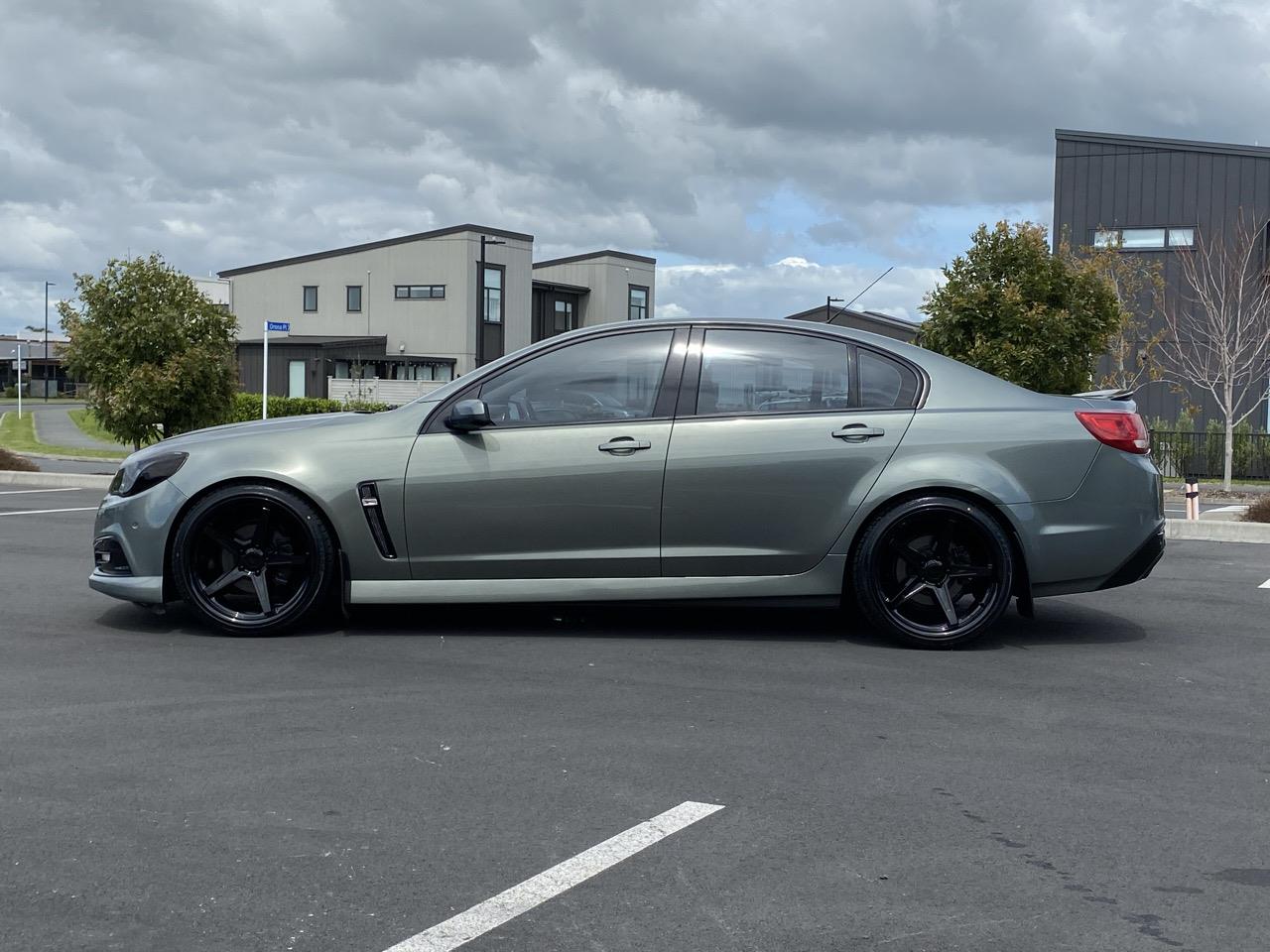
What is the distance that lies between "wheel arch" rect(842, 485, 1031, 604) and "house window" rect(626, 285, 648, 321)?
65.8m

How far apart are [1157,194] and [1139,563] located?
90.6 feet

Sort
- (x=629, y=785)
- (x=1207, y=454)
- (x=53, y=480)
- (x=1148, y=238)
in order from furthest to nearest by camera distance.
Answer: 1. (x=1148, y=238)
2. (x=1207, y=454)
3. (x=53, y=480)
4. (x=629, y=785)

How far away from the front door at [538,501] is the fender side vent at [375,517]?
107 millimetres

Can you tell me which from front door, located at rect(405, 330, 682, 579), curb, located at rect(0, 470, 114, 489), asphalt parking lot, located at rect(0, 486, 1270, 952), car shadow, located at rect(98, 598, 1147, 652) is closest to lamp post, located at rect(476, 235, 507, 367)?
curb, located at rect(0, 470, 114, 489)

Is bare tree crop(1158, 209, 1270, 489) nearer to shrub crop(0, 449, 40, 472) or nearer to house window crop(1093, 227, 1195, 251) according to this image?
house window crop(1093, 227, 1195, 251)

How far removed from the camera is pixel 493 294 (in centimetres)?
6366

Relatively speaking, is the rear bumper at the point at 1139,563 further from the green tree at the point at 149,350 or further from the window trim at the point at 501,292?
the window trim at the point at 501,292

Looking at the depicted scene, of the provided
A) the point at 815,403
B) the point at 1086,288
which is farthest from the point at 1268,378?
the point at 815,403

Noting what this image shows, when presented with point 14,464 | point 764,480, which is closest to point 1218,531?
point 764,480

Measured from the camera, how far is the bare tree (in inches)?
1132

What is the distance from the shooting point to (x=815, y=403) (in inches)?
275

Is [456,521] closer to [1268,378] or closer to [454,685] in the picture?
[454,685]

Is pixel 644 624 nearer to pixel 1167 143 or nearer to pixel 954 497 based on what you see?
pixel 954 497

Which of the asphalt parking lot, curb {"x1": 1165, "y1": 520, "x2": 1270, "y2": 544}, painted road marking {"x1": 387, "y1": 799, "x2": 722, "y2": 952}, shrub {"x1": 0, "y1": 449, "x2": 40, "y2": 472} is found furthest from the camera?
shrub {"x1": 0, "y1": 449, "x2": 40, "y2": 472}
